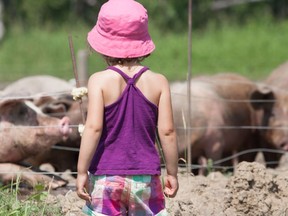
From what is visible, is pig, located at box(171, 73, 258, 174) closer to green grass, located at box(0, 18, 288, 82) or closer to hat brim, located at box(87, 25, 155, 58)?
hat brim, located at box(87, 25, 155, 58)

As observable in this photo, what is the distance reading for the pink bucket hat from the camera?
13.6 ft

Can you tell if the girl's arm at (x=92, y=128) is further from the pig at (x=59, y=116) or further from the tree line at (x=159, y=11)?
the tree line at (x=159, y=11)

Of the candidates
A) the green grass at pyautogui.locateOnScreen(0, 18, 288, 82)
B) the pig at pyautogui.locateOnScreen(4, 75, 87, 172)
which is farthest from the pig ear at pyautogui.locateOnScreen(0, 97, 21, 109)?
the green grass at pyautogui.locateOnScreen(0, 18, 288, 82)

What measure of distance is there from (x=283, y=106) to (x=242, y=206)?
4069mm

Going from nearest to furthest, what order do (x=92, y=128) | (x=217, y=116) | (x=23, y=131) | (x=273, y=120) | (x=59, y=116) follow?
(x=92, y=128) → (x=23, y=131) → (x=59, y=116) → (x=217, y=116) → (x=273, y=120)

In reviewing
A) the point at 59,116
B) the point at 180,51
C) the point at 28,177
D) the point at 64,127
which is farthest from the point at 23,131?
the point at 180,51

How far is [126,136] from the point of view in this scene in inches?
163

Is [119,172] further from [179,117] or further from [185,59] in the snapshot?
[185,59]

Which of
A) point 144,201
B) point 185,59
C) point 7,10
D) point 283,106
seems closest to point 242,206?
point 144,201

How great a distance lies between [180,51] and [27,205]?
13.7 m

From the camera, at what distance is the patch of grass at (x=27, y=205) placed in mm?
4883

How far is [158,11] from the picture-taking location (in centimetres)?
2148

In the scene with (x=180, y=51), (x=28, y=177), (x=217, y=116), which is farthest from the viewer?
(x=180, y=51)

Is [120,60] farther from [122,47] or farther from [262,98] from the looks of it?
[262,98]
